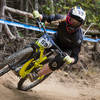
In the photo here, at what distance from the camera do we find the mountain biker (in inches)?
137

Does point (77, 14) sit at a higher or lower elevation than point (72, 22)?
higher

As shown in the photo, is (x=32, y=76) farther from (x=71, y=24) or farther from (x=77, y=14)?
(x=77, y=14)

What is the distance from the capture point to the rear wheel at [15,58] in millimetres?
3582

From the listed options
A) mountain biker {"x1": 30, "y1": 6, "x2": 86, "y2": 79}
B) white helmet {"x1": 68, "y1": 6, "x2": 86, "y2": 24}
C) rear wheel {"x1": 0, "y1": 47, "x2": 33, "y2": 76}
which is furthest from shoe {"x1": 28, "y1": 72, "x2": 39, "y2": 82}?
white helmet {"x1": 68, "y1": 6, "x2": 86, "y2": 24}

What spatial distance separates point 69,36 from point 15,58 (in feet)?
4.23

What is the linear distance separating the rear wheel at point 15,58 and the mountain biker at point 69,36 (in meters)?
0.50

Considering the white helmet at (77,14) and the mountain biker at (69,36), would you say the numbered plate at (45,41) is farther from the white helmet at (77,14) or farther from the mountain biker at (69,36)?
the white helmet at (77,14)

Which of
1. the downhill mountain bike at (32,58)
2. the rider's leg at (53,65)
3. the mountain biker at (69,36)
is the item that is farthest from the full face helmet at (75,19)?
the rider's leg at (53,65)

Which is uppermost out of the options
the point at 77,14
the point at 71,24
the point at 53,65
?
the point at 77,14

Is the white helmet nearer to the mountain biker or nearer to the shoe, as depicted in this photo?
the mountain biker

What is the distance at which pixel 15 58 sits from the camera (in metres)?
3.60

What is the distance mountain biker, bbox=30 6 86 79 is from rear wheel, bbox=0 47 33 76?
0.50 meters

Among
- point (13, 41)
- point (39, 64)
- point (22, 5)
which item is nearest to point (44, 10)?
→ point (22, 5)

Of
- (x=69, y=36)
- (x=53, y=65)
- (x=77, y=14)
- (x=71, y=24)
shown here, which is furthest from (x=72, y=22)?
(x=53, y=65)
